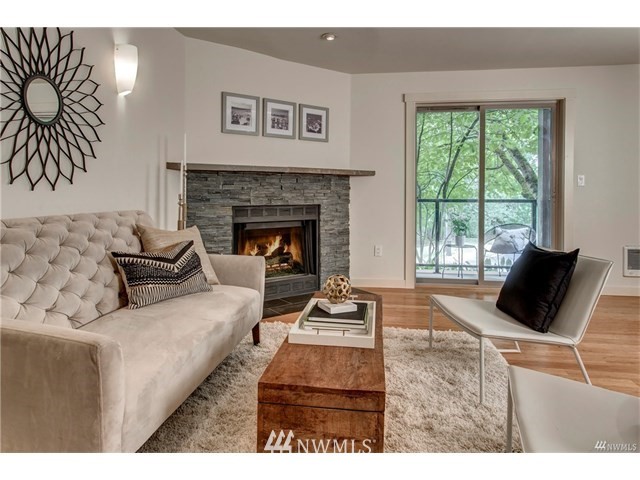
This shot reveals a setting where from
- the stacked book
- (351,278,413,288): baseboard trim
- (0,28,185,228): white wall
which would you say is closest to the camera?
the stacked book

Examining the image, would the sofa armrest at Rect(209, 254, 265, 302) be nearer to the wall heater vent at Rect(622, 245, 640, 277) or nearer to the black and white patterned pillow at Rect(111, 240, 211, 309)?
the black and white patterned pillow at Rect(111, 240, 211, 309)

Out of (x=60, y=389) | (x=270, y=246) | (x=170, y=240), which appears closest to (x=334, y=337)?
(x=60, y=389)

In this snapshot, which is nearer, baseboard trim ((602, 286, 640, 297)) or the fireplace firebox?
the fireplace firebox

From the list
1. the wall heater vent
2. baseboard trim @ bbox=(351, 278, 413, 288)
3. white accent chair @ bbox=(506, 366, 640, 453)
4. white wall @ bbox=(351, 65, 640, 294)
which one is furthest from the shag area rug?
the wall heater vent

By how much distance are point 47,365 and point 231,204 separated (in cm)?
257

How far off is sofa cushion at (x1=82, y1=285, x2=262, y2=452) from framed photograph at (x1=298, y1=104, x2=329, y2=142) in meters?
2.39

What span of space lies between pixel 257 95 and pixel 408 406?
3136 mm

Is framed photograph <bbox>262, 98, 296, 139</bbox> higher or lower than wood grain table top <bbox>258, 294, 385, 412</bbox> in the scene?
higher

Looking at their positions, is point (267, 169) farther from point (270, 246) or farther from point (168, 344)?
point (168, 344)

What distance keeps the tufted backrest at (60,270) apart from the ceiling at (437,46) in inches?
85.9

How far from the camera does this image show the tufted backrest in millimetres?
1536

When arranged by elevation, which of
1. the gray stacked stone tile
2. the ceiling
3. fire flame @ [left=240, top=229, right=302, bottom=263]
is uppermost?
the ceiling
